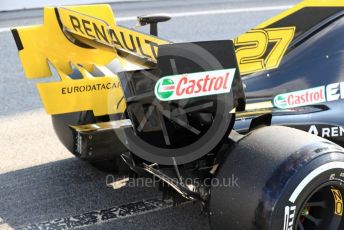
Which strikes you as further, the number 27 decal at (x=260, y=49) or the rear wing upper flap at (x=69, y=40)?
the number 27 decal at (x=260, y=49)

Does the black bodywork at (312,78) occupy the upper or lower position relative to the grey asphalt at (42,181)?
upper

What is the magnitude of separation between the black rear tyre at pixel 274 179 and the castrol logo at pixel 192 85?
1.12 ft

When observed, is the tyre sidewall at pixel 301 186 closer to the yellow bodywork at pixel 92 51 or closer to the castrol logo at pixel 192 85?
the castrol logo at pixel 192 85

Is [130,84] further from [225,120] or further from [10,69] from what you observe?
[10,69]

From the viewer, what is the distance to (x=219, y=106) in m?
2.69

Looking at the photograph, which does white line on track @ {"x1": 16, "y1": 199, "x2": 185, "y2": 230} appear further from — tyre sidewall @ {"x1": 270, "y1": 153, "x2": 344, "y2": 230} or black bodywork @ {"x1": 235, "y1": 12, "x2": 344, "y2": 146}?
tyre sidewall @ {"x1": 270, "y1": 153, "x2": 344, "y2": 230}

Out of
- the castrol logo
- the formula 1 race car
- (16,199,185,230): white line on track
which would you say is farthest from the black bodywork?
(16,199,185,230): white line on track

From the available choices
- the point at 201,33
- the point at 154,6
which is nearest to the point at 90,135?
the point at 201,33

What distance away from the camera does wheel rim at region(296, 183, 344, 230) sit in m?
2.80

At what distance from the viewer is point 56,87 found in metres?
2.80

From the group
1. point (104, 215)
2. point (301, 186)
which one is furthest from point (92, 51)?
point (301, 186)

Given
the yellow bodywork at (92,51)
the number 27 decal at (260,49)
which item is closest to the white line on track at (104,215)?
the yellow bodywork at (92,51)

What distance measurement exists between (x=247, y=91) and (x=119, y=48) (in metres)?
0.94

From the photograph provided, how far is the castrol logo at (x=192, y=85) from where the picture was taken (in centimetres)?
251
